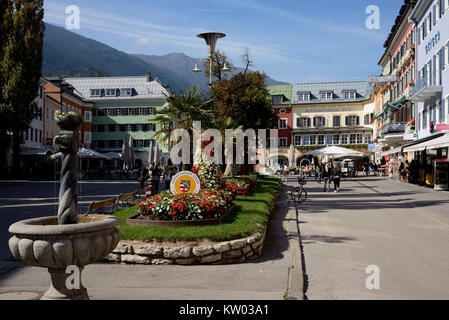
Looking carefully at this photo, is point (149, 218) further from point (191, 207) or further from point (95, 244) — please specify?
point (95, 244)

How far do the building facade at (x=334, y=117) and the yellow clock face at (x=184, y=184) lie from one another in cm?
6426

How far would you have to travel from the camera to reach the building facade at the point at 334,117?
74.8 metres

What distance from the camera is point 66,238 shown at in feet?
16.4

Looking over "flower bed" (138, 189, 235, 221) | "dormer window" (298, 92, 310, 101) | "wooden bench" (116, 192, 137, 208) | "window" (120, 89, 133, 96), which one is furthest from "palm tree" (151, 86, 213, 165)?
"dormer window" (298, 92, 310, 101)

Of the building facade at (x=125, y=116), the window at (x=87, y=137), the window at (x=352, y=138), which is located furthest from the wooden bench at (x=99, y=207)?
the window at (x=352, y=138)

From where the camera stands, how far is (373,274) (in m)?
7.60

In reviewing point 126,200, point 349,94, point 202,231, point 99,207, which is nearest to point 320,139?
point 349,94

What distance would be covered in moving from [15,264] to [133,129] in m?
69.3

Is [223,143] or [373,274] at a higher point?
[223,143]

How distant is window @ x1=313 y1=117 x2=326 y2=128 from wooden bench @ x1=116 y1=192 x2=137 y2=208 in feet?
204

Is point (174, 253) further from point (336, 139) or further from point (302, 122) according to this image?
point (302, 122)
